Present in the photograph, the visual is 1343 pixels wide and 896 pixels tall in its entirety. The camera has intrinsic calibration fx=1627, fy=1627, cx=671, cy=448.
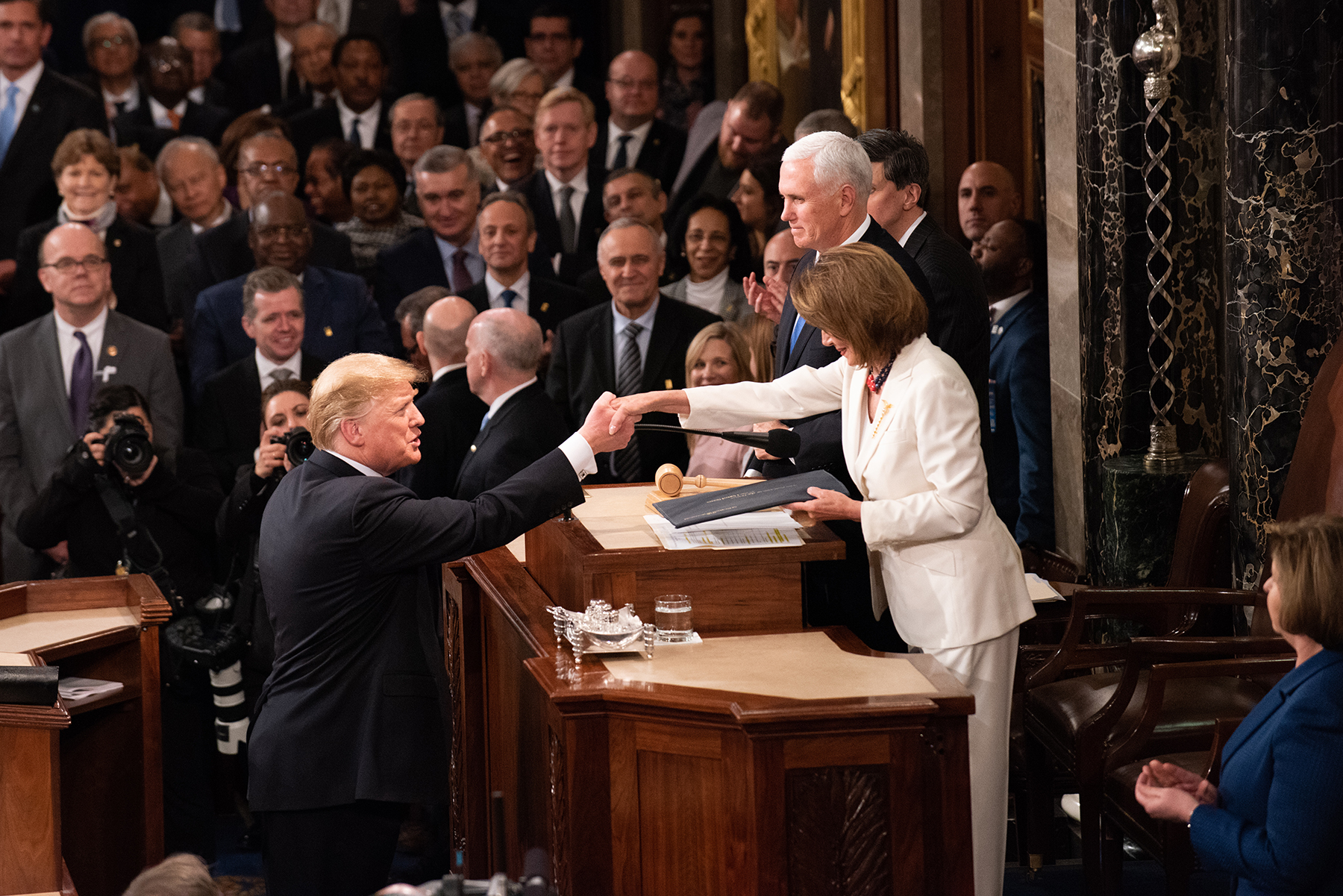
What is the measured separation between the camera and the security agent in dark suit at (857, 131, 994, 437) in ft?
12.7

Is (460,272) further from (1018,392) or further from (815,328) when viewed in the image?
(815,328)

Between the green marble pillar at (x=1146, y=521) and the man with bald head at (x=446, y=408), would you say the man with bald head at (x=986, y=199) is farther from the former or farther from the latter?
the man with bald head at (x=446, y=408)

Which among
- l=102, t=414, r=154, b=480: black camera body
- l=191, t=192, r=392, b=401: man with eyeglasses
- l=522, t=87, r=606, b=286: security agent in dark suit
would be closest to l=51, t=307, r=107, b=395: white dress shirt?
l=191, t=192, r=392, b=401: man with eyeglasses

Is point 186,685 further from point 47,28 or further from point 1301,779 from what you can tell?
point 47,28

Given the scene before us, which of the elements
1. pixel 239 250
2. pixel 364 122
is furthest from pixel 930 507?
pixel 364 122

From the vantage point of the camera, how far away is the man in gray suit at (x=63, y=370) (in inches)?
235

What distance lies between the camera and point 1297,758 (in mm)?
2479

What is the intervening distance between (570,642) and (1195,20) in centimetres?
307

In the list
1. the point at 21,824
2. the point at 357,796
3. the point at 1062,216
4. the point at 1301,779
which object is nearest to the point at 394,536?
the point at 357,796

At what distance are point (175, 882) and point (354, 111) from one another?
23.4ft

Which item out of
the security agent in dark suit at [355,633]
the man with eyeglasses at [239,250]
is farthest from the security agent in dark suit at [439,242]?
the security agent in dark suit at [355,633]

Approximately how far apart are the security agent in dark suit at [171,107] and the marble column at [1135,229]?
5.23 m

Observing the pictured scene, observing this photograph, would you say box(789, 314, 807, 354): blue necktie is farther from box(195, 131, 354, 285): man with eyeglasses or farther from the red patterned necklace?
box(195, 131, 354, 285): man with eyeglasses

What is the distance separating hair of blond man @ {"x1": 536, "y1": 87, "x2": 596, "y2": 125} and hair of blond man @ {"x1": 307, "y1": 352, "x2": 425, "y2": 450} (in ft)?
14.3
